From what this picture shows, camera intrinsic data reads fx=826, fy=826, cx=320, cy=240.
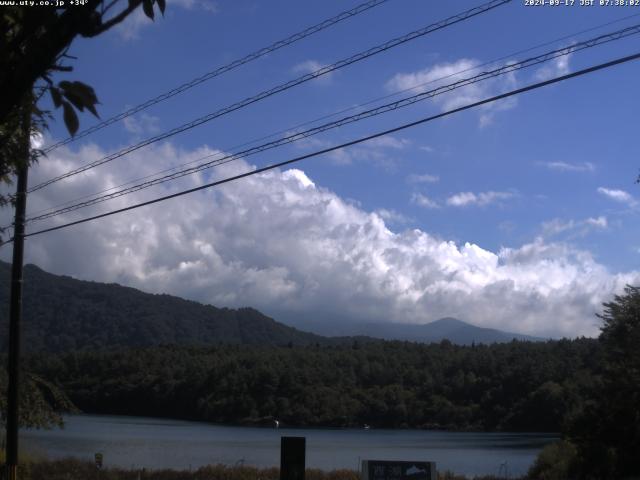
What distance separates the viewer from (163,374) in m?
79.4

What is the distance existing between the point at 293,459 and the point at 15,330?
30.9 ft

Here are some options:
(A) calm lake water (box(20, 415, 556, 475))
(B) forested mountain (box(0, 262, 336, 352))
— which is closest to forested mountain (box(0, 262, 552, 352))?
(B) forested mountain (box(0, 262, 336, 352))

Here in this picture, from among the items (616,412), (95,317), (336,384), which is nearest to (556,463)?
(616,412)

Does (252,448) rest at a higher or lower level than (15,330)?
lower

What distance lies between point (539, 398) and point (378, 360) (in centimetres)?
3080

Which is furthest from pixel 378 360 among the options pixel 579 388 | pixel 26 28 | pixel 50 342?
pixel 26 28

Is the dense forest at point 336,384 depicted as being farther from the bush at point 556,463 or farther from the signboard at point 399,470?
the signboard at point 399,470

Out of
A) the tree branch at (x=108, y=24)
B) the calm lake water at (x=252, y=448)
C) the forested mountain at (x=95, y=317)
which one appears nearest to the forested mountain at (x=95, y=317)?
the forested mountain at (x=95, y=317)

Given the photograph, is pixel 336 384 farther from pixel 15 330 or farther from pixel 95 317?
pixel 95 317

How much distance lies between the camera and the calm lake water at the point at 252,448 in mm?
36500

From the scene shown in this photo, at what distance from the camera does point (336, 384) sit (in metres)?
82.6

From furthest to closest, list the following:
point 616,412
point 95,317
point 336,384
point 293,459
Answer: point 95,317, point 336,384, point 616,412, point 293,459

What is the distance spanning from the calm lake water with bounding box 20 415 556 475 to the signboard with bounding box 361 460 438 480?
16.7 metres

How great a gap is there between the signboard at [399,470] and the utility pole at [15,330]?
8.91 metres
